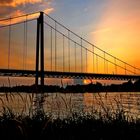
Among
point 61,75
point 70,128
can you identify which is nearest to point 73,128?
point 70,128

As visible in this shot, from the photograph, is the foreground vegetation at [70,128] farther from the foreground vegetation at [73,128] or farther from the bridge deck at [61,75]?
the bridge deck at [61,75]

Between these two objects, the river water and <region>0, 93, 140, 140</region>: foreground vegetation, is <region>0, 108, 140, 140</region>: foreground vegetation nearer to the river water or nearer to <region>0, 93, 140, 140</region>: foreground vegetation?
<region>0, 93, 140, 140</region>: foreground vegetation

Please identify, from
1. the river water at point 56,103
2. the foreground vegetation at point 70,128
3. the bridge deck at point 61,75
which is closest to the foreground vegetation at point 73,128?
the foreground vegetation at point 70,128

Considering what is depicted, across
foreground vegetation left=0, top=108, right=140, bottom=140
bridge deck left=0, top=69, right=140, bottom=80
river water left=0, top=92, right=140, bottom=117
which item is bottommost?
foreground vegetation left=0, top=108, right=140, bottom=140

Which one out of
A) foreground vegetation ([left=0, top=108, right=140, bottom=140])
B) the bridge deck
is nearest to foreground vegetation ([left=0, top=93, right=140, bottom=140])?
foreground vegetation ([left=0, top=108, right=140, bottom=140])

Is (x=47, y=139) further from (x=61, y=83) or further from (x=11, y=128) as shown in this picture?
(x=61, y=83)

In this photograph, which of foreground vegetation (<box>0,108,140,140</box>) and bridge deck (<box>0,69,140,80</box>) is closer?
foreground vegetation (<box>0,108,140,140</box>)

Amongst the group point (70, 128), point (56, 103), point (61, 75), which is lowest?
point (70, 128)

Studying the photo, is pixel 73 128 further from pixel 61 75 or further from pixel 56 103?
pixel 61 75

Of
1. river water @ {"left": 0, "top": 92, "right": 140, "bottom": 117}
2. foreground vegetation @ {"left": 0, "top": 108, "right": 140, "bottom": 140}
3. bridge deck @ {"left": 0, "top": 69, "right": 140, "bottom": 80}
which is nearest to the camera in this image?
foreground vegetation @ {"left": 0, "top": 108, "right": 140, "bottom": 140}

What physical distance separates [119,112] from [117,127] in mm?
791

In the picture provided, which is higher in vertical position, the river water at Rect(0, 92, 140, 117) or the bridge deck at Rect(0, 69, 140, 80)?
the bridge deck at Rect(0, 69, 140, 80)

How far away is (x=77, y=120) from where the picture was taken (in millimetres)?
→ 8469

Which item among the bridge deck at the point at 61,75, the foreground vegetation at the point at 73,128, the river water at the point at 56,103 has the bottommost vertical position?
the foreground vegetation at the point at 73,128
